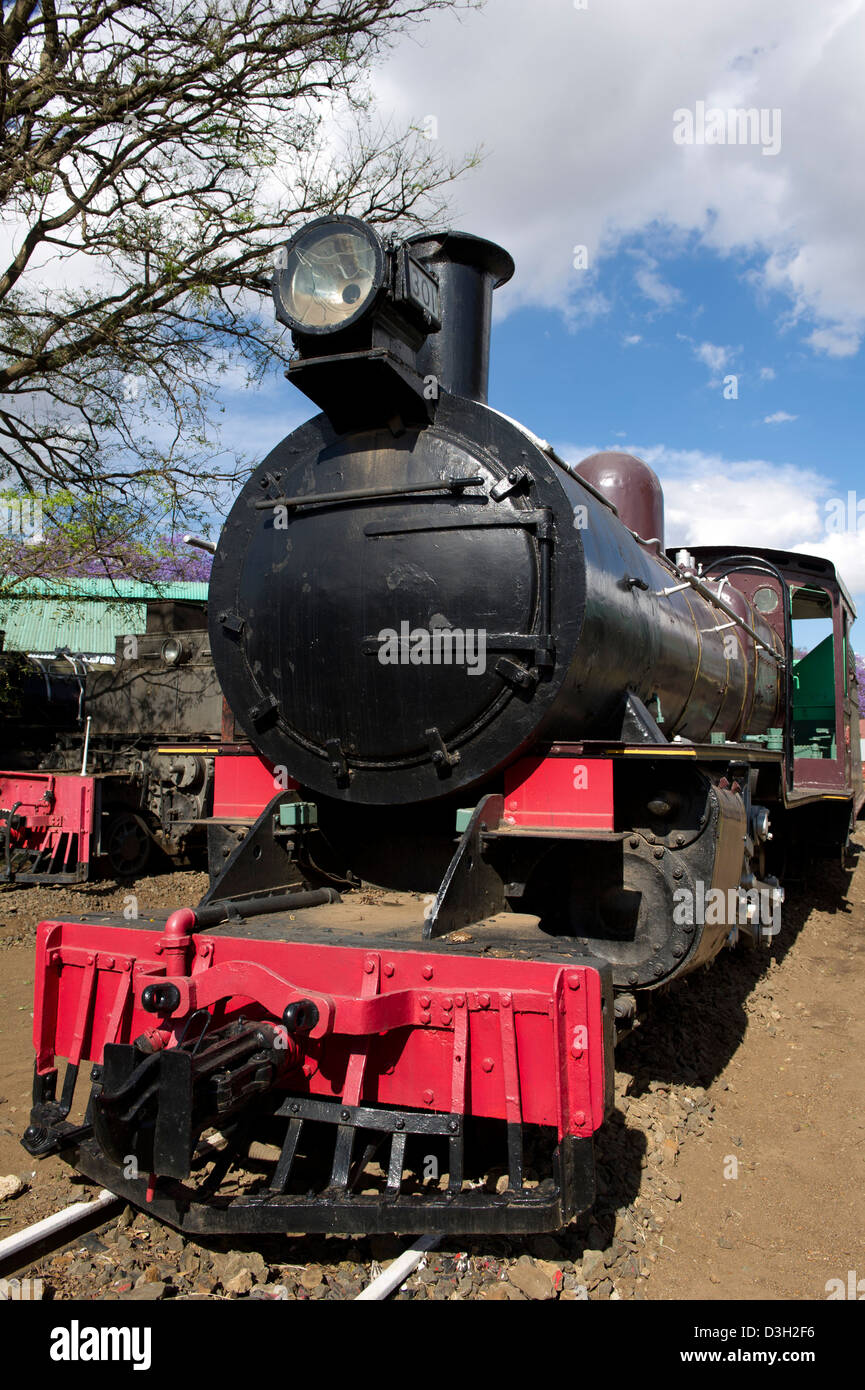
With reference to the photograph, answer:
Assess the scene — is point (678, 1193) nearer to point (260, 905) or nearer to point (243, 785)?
point (260, 905)

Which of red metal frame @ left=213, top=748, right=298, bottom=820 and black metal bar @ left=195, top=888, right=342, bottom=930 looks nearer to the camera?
black metal bar @ left=195, top=888, right=342, bottom=930

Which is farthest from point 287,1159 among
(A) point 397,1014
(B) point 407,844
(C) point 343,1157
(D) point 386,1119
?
(B) point 407,844

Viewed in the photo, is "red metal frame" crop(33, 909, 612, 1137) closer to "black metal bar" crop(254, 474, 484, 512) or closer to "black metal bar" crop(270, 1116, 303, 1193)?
"black metal bar" crop(270, 1116, 303, 1193)

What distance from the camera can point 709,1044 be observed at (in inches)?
196

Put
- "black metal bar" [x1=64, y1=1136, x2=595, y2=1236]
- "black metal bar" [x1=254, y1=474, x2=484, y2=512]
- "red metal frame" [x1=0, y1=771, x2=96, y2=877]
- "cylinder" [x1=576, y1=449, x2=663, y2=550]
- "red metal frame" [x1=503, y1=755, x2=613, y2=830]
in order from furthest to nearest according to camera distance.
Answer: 1. "red metal frame" [x1=0, y1=771, x2=96, y2=877]
2. "cylinder" [x1=576, y1=449, x2=663, y2=550]
3. "black metal bar" [x1=254, y1=474, x2=484, y2=512]
4. "red metal frame" [x1=503, y1=755, x2=613, y2=830]
5. "black metal bar" [x1=64, y1=1136, x2=595, y2=1236]

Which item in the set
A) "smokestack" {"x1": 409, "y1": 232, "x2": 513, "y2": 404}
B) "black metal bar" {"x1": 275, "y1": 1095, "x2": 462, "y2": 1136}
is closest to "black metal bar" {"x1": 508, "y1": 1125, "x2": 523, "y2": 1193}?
"black metal bar" {"x1": 275, "y1": 1095, "x2": 462, "y2": 1136}

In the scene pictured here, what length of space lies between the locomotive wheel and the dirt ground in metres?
4.11

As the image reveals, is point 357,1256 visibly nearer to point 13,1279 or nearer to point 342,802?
point 13,1279

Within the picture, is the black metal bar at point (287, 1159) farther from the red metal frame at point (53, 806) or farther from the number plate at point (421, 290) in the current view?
the red metal frame at point (53, 806)

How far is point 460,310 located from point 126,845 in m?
7.80

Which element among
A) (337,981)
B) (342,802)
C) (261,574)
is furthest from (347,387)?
(337,981)

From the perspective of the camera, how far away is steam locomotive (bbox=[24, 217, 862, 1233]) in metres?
2.50

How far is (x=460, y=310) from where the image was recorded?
4148 mm

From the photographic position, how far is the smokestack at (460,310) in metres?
4.04
